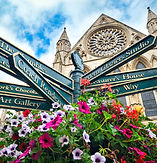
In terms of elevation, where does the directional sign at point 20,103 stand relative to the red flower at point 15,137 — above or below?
above

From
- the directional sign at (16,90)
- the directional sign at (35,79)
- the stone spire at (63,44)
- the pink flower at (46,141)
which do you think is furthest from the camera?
the stone spire at (63,44)

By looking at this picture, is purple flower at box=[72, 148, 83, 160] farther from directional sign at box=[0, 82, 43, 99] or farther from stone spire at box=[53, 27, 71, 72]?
stone spire at box=[53, 27, 71, 72]

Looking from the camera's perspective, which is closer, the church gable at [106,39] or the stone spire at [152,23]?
the stone spire at [152,23]

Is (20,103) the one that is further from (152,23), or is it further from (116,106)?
(152,23)

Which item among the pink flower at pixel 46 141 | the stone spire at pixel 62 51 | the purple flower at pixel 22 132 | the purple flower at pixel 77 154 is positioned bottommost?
the purple flower at pixel 77 154

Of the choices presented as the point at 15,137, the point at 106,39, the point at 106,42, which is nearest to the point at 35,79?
the point at 15,137

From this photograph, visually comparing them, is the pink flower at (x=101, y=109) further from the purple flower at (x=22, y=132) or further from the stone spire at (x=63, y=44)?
the stone spire at (x=63, y=44)

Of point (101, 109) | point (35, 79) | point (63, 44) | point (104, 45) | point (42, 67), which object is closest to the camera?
point (101, 109)

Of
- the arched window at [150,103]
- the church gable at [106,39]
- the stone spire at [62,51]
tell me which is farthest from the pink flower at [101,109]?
the church gable at [106,39]

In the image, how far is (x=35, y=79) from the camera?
164 centimetres

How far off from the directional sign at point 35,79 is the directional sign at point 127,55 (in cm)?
74

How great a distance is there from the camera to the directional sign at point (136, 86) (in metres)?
2.08

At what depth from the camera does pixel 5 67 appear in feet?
5.72

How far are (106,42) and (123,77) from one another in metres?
12.4
